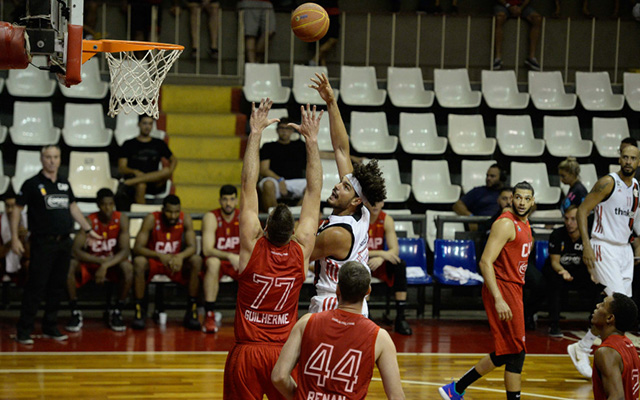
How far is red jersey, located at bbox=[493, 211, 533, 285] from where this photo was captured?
18.1ft

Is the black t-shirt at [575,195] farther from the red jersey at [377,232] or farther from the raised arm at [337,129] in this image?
the raised arm at [337,129]

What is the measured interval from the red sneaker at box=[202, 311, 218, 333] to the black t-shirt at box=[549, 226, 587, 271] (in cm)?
378

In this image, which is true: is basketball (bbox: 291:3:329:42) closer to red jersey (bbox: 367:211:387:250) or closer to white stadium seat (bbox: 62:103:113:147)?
red jersey (bbox: 367:211:387:250)

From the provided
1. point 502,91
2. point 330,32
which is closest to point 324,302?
point 502,91

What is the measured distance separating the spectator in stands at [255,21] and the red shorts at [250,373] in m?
8.56

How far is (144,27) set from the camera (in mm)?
11984

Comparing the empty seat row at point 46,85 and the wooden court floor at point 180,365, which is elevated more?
the empty seat row at point 46,85

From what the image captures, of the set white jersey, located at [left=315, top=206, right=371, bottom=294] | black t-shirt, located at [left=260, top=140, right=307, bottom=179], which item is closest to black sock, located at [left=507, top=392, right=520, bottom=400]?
white jersey, located at [left=315, top=206, right=371, bottom=294]

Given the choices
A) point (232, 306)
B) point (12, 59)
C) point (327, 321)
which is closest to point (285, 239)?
point (327, 321)

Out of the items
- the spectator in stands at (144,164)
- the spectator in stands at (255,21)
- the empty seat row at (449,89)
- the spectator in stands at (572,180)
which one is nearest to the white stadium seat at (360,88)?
the empty seat row at (449,89)

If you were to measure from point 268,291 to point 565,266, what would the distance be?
545cm

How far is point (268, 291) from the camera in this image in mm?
4160

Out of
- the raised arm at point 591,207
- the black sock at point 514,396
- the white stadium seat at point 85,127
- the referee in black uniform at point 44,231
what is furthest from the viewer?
the white stadium seat at point 85,127

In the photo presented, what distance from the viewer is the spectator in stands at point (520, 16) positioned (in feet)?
41.4
